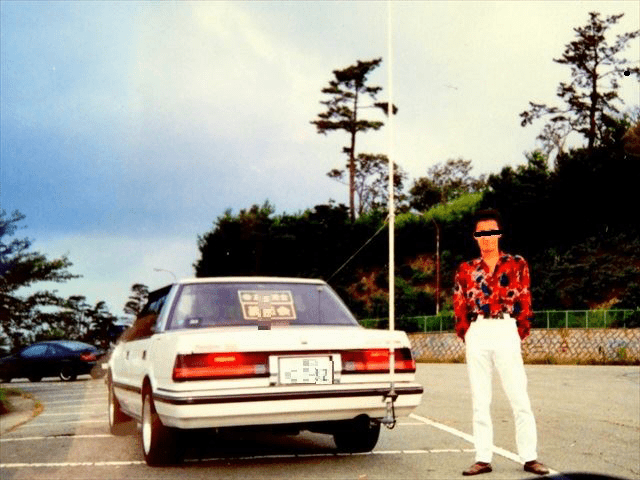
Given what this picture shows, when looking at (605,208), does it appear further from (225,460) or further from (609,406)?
(225,460)

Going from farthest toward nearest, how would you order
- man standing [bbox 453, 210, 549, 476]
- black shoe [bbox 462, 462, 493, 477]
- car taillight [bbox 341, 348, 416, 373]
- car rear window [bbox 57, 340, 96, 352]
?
car rear window [bbox 57, 340, 96, 352], car taillight [bbox 341, 348, 416, 373], black shoe [bbox 462, 462, 493, 477], man standing [bbox 453, 210, 549, 476]

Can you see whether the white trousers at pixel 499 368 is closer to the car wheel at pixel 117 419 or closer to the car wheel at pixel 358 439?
the car wheel at pixel 358 439

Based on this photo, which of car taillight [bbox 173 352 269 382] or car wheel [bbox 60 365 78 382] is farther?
car wheel [bbox 60 365 78 382]

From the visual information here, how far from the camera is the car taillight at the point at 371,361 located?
24.3 ft

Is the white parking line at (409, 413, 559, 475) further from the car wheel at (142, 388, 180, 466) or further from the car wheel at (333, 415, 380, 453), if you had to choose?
the car wheel at (142, 388, 180, 466)

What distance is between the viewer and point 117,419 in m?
10.4

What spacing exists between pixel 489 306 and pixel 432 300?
150 feet

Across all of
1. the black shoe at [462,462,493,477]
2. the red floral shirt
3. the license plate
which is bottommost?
the black shoe at [462,462,493,477]

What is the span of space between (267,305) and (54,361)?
21.8 metres

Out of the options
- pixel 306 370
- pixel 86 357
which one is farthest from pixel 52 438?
pixel 86 357

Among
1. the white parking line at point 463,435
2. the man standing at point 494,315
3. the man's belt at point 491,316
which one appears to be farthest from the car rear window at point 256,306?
the man's belt at point 491,316

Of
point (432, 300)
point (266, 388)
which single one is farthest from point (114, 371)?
point (432, 300)

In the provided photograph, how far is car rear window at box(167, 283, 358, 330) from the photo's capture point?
787 cm

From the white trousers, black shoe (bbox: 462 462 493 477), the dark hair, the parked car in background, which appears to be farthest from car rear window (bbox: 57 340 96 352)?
the dark hair
